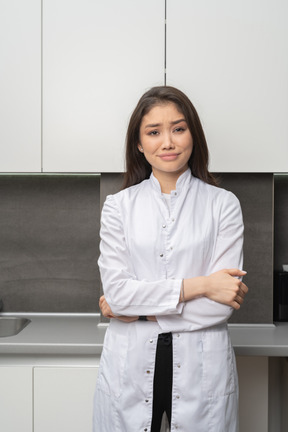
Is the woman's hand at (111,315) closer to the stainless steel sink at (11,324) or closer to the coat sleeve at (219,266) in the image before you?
the coat sleeve at (219,266)

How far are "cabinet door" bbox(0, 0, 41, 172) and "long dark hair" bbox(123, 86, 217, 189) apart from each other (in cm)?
62

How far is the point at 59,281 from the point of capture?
7.91 ft

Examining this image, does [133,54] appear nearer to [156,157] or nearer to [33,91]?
[33,91]

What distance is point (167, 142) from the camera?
1.35 m

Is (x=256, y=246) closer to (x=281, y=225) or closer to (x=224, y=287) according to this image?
(x=281, y=225)

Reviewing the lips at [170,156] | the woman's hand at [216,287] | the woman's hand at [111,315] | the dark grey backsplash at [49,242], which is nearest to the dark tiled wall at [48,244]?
the dark grey backsplash at [49,242]

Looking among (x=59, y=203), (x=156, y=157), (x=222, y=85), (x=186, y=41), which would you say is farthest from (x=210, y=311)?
(x=59, y=203)

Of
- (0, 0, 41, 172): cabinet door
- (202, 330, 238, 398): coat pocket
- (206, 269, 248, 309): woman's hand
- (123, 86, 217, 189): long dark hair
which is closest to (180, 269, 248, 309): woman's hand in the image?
(206, 269, 248, 309): woman's hand

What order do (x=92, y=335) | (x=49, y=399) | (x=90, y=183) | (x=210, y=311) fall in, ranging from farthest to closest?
(x=90, y=183) → (x=92, y=335) → (x=49, y=399) → (x=210, y=311)

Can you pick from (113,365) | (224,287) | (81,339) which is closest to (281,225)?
(81,339)

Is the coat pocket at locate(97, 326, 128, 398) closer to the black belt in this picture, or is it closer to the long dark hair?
the black belt

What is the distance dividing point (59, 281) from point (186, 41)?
1.21m

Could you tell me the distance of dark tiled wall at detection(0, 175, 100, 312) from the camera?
2.40m

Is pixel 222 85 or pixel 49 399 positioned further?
pixel 222 85
